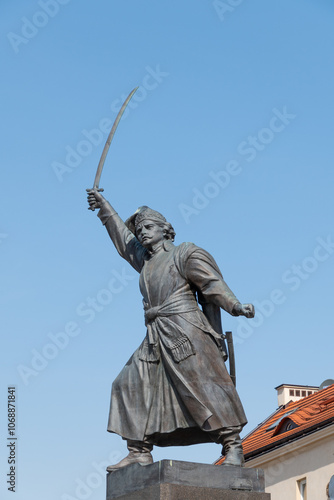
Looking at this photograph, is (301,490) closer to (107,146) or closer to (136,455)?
(107,146)

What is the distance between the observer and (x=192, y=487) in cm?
1041

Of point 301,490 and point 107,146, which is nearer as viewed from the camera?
point 107,146

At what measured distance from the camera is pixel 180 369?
11.1m

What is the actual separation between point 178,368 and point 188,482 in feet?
3.85

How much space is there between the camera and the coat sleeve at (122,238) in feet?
40.2

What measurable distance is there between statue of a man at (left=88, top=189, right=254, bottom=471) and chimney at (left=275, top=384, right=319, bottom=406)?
3106 centimetres

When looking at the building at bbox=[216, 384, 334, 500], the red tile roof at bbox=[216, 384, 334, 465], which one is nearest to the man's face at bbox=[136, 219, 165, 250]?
the building at bbox=[216, 384, 334, 500]

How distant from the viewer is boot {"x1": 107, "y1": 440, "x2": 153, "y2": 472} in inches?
437

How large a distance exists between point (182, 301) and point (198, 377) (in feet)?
2.76

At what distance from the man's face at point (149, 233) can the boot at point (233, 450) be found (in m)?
2.21

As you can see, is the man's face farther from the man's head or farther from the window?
the window

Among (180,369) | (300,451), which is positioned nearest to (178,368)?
(180,369)

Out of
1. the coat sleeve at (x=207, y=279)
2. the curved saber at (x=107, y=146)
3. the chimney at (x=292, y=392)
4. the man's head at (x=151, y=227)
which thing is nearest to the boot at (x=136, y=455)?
the coat sleeve at (x=207, y=279)

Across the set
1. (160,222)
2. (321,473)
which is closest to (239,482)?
(160,222)
